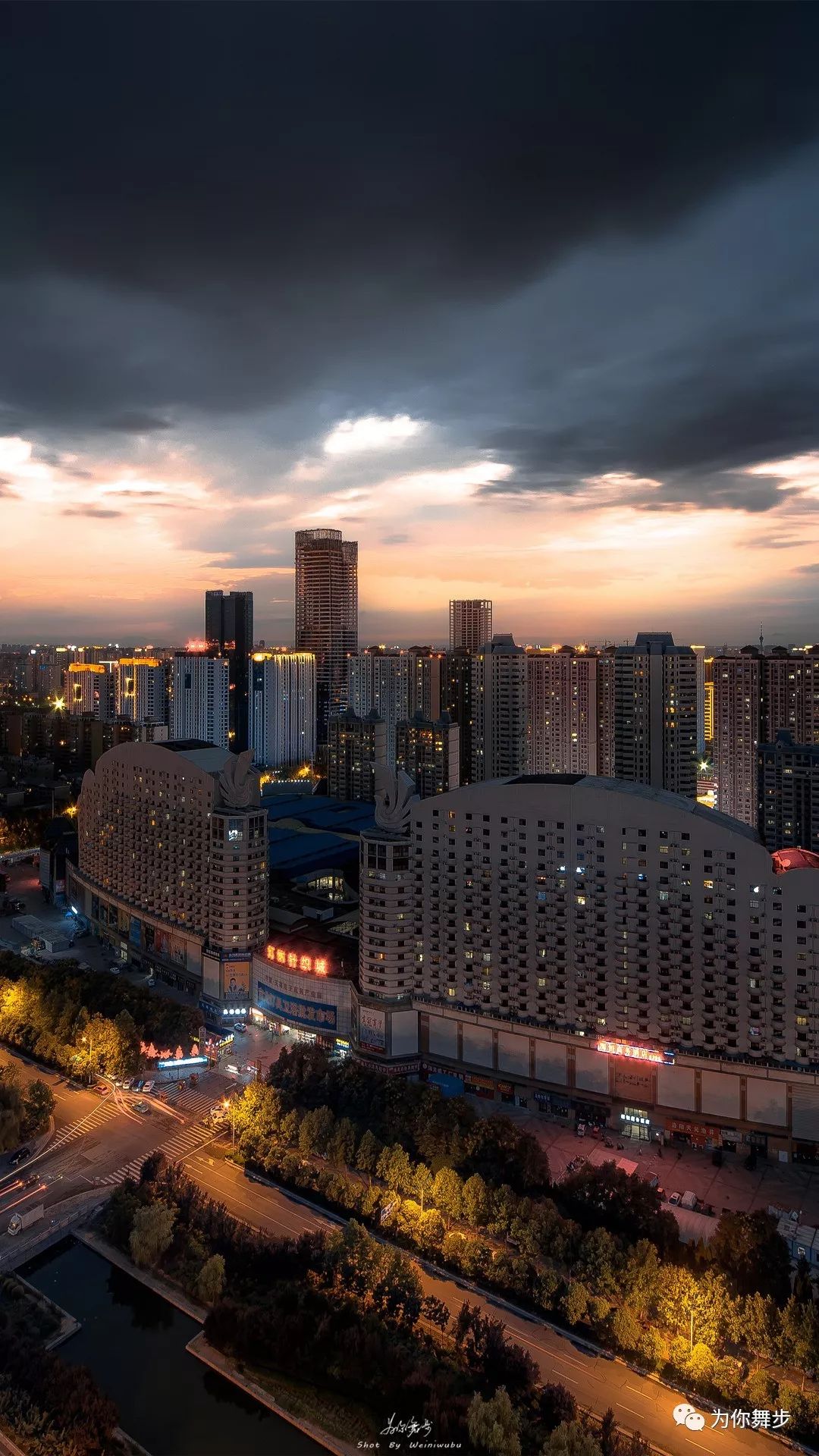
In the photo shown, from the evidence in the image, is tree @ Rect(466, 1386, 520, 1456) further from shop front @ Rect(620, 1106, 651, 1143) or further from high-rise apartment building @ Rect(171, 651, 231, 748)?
high-rise apartment building @ Rect(171, 651, 231, 748)

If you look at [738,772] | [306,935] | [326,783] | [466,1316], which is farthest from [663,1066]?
[326,783]

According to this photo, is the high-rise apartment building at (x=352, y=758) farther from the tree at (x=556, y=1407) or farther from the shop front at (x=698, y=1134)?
the tree at (x=556, y=1407)

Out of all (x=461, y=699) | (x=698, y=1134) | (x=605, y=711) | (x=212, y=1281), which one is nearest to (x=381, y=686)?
(x=461, y=699)

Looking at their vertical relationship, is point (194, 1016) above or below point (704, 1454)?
above

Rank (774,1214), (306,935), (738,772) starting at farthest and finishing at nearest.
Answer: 1. (738,772)
2. (306,935)
3. (774,1214)

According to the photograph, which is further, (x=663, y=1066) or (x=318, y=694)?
(x=318, y=694)

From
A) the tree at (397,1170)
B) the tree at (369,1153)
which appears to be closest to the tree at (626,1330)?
the tree at (397,1170)

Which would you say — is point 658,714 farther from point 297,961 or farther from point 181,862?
point 181,862

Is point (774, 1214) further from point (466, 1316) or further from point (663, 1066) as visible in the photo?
point (466, 1316)
